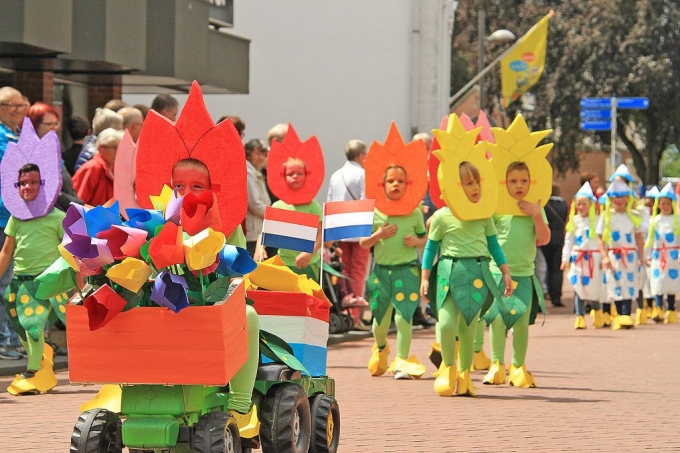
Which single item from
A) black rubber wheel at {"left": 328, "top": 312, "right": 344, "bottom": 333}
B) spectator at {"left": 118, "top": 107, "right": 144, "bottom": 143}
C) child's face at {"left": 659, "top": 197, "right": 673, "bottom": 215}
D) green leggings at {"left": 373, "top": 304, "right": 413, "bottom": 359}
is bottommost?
black rubber wheel at {"left": 328, "top": 312, "right": 344, "bottom": 333}

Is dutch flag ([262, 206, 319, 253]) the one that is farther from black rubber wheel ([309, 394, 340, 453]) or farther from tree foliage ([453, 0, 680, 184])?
tree foliage ([453, 0, 680, 184])

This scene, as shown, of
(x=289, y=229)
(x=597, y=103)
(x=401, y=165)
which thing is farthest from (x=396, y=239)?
(x=597, y=103)

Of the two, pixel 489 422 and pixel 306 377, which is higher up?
pixel 306 377

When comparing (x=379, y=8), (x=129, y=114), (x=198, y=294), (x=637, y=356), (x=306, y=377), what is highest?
(x=379, y=8)

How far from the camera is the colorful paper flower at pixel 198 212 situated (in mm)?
6465

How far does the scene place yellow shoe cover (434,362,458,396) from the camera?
36.4ft

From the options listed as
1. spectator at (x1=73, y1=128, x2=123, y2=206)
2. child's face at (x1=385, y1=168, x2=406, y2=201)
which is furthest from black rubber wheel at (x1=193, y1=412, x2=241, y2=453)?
spectator at (x1=73, y1=128, x2=123, y2=206)

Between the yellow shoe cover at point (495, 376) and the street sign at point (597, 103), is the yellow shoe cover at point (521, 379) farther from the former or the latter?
the street sign at point (597, 103)

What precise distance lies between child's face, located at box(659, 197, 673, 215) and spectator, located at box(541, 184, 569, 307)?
2.68m

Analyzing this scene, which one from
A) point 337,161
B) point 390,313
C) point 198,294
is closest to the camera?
point 198,294

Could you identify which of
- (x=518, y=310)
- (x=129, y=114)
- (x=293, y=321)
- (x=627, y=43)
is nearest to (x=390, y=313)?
(x=518, y=310)

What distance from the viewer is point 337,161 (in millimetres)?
29906

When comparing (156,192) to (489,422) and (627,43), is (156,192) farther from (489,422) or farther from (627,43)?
(627,43)

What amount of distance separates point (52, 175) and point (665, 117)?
136ft
